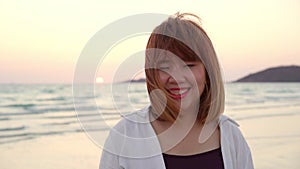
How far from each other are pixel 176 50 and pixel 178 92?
15 cm

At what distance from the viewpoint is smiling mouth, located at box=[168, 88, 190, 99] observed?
1.91 metres

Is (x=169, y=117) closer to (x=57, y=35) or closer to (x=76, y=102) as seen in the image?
(x=76, y=102)

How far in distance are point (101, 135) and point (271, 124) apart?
31.5 ft

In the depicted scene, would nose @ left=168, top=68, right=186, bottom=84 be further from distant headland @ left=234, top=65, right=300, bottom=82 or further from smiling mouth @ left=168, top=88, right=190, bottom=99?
distant headland @ left=234, top=65, right=300, bottom=82

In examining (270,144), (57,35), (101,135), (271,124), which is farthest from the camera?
(57,35)

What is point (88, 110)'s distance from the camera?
179 cm

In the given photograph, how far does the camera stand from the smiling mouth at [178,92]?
191 cm

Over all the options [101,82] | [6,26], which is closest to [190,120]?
[101,82]

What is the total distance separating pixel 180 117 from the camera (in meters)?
2.10

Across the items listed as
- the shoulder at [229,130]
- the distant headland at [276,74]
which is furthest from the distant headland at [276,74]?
the shoulder at [229,130]

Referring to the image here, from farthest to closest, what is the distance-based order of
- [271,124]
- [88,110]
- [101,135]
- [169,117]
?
[271,124] → [169,117] → [101,135] → [88,110]

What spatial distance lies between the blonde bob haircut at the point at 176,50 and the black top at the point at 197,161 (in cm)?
16

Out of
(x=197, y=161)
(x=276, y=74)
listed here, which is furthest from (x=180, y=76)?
(x=276, y=74)

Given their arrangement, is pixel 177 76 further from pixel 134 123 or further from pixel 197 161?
pixel 197 161
